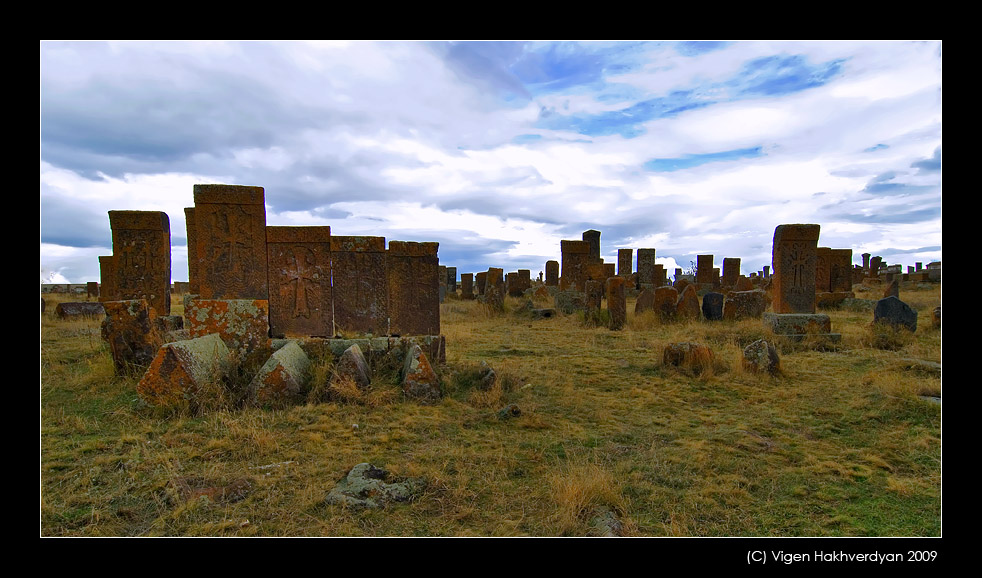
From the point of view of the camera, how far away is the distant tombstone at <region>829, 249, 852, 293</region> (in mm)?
12750

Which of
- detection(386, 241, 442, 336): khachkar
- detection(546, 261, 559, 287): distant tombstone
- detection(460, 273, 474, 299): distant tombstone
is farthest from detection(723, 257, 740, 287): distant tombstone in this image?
detection(386, 241, 442, 336): khachkar

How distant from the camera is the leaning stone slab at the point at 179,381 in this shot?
3.84 metres

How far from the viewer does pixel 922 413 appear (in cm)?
404

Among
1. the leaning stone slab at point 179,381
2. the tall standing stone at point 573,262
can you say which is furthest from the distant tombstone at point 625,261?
the leaning stone slab at point 179,381

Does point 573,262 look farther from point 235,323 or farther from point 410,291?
point 235,323

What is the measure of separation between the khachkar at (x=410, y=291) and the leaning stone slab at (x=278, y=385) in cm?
165

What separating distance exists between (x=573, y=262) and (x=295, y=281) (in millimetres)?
9613

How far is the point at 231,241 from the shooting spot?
538cm

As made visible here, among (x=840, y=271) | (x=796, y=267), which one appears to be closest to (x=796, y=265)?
(x=796, y=267)

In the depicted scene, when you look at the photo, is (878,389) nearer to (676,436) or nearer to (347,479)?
(676,436)

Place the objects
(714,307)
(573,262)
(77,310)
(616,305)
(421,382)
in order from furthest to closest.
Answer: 1. (573,262)
2. (77,310)
3. (714,307)
4. (616,305)
5. (421,382)

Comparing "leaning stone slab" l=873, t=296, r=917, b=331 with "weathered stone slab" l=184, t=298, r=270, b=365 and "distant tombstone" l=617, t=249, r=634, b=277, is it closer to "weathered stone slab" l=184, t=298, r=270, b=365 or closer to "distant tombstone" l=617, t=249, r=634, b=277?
"weathered stone slab" l=184, t=298, r=270, b=365

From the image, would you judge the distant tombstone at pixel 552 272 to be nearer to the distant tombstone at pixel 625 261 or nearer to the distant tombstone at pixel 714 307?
the distant tombstone at pixel 625 261

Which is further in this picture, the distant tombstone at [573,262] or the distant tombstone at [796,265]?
the distant tombstone at [573,262]
